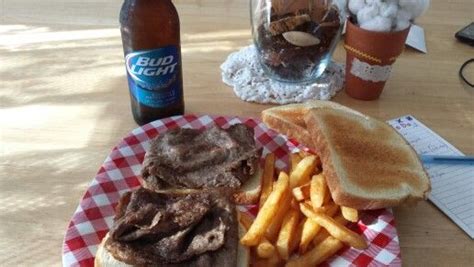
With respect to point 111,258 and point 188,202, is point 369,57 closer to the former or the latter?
point 188,202

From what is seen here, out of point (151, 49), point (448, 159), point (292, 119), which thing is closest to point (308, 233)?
point (292, 119)

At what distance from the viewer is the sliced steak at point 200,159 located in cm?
122

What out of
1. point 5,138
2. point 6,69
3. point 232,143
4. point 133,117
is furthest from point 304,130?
point 6,69

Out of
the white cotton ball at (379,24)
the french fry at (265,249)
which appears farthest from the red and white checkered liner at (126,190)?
the white cotton ball at (379,24)

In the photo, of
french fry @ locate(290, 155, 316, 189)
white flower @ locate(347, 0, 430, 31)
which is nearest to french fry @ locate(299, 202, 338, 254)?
french fry @ locate(290, 155, 316, 189)

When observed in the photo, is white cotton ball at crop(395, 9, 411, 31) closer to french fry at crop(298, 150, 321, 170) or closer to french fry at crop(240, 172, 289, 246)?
french fry at crop(298, 150, 321, 170)

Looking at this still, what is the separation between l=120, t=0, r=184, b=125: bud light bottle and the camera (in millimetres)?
1304

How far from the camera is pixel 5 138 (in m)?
1.42

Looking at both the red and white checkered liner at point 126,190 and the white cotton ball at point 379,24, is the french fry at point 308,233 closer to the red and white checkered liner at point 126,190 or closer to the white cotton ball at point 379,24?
the red and white checkered liner at point 126,190

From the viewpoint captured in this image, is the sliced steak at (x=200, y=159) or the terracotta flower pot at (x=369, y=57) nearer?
the sliced steak at (x=200, y=159)

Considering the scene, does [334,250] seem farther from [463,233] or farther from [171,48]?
[171,48]

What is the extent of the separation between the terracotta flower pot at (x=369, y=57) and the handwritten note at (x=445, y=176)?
0.14 meters

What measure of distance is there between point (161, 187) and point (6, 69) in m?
0.88

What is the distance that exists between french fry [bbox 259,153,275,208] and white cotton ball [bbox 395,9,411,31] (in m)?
0.56
